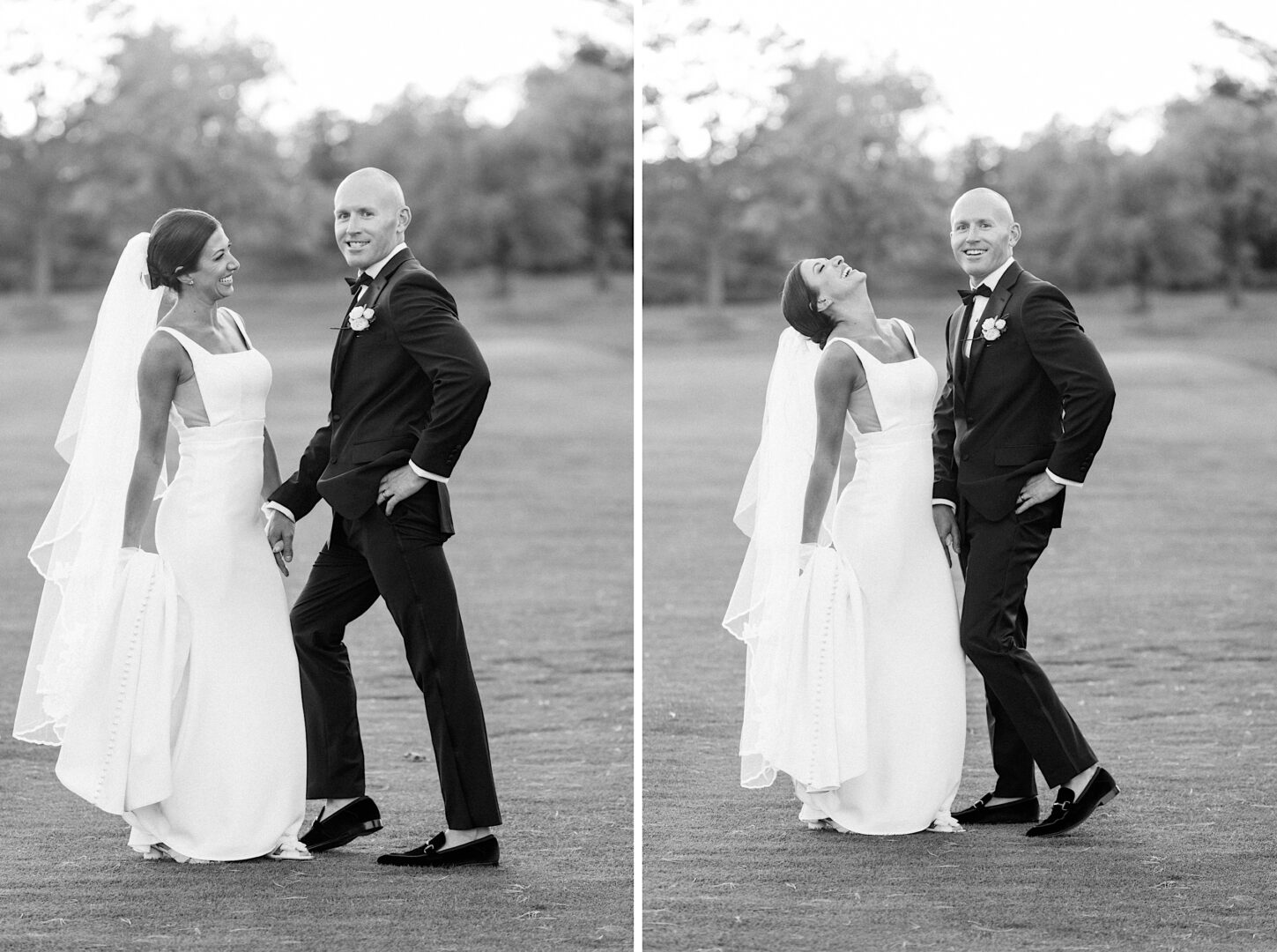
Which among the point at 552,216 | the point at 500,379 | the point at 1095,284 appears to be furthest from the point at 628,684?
the point at 552,216

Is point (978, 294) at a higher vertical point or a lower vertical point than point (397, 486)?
higher

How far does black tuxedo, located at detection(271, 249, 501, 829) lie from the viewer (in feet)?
15.1

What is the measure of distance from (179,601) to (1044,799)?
113 inches

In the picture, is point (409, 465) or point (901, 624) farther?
point (901, 624)

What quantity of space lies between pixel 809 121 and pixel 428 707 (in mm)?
39785

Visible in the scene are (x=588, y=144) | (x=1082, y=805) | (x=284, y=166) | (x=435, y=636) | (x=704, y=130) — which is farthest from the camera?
(x=588, y=144)

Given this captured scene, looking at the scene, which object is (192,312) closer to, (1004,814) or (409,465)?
(409,465)

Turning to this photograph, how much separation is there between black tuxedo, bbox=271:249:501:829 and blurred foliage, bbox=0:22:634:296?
35.8 meters

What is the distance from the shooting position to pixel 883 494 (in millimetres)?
5070

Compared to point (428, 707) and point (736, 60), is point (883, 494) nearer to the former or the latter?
point (428, 707)

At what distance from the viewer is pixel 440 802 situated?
5.58 m

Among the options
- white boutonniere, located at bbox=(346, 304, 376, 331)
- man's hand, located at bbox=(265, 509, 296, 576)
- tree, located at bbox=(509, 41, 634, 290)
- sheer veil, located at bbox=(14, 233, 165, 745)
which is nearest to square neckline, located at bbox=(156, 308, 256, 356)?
sheer veil, located at bbox=(14, 233, 165, 745)

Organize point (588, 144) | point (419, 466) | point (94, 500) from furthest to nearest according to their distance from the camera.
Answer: point (588, 144), point (94, 500), point (419, 466)

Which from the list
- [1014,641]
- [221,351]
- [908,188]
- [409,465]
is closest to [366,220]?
[221,351]
